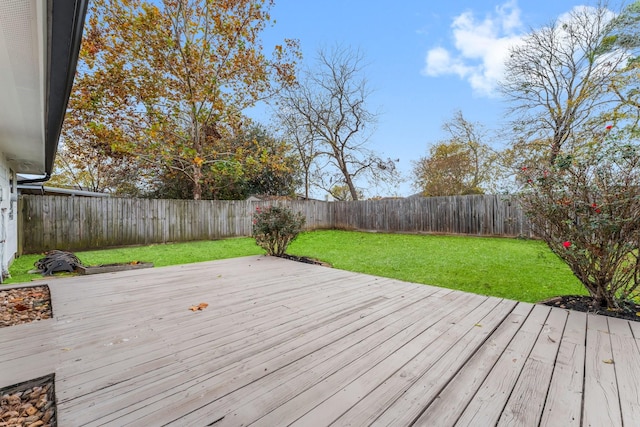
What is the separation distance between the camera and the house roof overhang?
4.37 feet

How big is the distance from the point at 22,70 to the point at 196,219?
7.90m

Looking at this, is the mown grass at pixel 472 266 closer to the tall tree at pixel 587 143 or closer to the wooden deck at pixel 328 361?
the tall tree at pixel 587 143

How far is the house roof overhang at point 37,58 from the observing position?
133 centimetres

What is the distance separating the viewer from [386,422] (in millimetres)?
1188

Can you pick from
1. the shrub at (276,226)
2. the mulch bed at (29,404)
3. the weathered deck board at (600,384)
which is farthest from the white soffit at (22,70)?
the shrub at (276,226)

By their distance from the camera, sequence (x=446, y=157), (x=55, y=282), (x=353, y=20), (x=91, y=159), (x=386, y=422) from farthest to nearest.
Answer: (x=446, y=157), (x=91, y=159), (x=353, y=20), (x=55, y=282), (x=386, y=422)

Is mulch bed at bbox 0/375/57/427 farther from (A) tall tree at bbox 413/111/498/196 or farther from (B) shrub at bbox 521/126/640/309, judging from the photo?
(A) tall tree at bbox 413/111/498/196

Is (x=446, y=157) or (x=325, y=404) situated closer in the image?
(x=325, y=404)

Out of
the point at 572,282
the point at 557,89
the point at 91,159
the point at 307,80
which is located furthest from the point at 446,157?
the point at 91,159

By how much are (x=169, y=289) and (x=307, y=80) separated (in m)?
13.2

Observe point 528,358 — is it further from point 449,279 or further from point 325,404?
point 449,279

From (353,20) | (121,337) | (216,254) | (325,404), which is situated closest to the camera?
(325,404)

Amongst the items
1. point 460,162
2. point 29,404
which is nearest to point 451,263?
point 29,404

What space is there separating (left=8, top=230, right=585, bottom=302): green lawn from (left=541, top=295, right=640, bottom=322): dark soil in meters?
0.38
